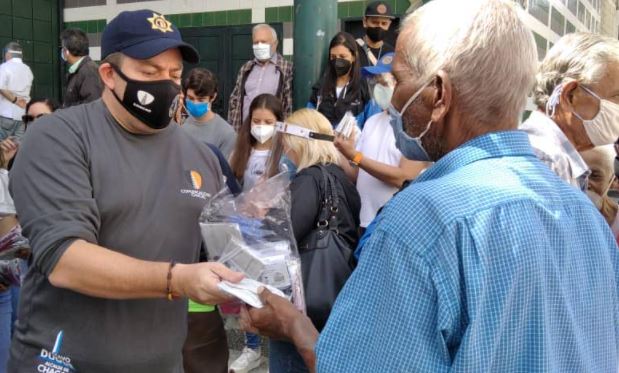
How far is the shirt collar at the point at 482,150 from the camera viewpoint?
1.23m

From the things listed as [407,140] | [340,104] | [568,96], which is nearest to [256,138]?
[340,104]

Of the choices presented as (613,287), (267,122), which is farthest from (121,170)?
(267,122)

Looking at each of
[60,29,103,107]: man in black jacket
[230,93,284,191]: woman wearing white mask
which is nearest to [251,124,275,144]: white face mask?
[230,93,284,191]: woman wearing white mask

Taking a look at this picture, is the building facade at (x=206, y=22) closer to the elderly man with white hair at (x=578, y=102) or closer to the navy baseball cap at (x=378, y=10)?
the navy baseball cap at (x=378, y=10)

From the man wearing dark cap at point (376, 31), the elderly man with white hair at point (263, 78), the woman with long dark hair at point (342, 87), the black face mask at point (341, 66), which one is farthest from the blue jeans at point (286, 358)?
the elderly man with white hair at point (263, 78)

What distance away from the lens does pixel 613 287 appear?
4.42 ft

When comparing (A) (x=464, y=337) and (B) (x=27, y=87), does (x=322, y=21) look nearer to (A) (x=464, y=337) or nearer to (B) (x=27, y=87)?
(A) (x=464, y=337)

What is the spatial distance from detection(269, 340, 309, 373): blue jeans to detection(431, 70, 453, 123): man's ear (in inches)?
68.2

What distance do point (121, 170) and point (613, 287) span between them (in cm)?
144

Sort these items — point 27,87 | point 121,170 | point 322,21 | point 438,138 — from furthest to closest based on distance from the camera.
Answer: point 27,87, point 322,21, point 121,170, point 438,138

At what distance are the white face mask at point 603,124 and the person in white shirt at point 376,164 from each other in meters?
1.34

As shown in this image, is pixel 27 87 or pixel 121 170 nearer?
pixel 121 170

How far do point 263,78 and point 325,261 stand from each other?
137 inches

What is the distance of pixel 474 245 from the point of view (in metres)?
1.07
